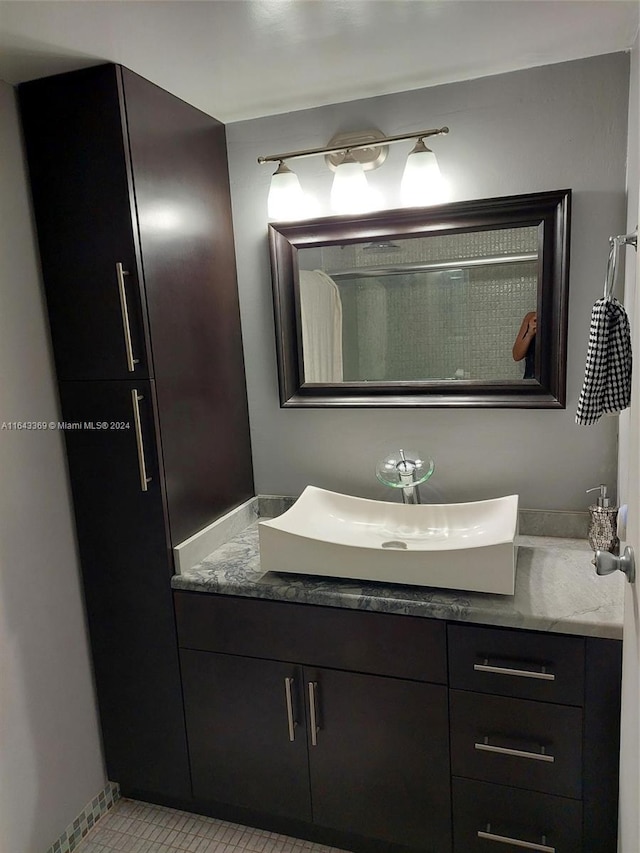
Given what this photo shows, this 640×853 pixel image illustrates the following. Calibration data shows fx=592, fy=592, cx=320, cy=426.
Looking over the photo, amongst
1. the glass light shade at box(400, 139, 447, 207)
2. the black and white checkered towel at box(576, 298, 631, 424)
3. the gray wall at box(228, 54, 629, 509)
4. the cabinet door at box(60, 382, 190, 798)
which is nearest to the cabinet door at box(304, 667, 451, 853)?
the cabinet door at box(60, 382, 190, 798)

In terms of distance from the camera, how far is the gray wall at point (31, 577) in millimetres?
1604

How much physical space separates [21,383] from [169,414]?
1.34ft

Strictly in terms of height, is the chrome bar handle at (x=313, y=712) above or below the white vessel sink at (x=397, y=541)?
below

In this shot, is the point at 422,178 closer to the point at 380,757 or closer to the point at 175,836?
the point at 380,757

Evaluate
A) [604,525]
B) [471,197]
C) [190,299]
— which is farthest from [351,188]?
[604,525]

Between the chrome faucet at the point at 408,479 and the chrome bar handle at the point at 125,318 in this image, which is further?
the chrome faucet at the point at 408,479

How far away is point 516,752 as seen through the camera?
146 centimetres

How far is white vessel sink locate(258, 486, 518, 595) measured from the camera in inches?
58.0

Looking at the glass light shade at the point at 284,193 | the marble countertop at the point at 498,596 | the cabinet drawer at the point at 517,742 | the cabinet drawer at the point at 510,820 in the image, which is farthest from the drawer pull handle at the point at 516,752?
the glass light shade at the point at 284,193

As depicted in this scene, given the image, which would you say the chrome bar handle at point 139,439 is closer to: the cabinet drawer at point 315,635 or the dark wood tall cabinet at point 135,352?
the dark wood tall cabinet at point 135,352

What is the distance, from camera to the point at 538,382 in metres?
1.81

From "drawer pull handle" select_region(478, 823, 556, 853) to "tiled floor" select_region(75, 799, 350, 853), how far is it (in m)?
0.49

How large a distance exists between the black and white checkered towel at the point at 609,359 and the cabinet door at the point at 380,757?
2.79 feet

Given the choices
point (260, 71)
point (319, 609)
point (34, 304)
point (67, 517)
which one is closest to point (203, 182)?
point (260, 71)
